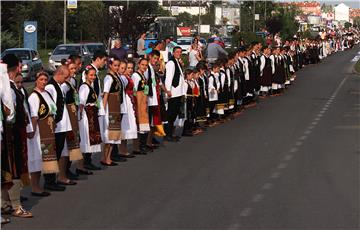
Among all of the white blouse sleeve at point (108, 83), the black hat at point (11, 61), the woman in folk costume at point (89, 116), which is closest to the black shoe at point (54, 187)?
the woman in folk costume at point (89, 116)

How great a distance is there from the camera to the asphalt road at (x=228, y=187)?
10172 mm

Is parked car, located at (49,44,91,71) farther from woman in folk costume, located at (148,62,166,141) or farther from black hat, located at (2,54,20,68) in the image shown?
black hat, located at (2,54,20,68)

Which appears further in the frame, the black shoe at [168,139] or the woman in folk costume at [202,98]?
the woman in folk costume at [202,98]

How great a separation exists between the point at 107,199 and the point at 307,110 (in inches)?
605

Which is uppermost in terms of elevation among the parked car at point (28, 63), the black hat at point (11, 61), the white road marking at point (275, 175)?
the black hat at point (11, 61)

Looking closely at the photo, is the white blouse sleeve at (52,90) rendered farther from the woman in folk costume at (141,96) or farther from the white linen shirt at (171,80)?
the white linen shirt at (171,80)

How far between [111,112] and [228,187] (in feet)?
9.79

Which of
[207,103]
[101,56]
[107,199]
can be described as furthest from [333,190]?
[207,103]

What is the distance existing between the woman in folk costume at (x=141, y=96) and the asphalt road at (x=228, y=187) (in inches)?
21.8

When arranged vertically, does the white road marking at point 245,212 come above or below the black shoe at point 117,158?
above

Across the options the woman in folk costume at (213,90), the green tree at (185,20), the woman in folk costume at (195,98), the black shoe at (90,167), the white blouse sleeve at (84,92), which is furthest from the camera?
the green tree at (185,20)

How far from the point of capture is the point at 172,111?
18938 millimetres

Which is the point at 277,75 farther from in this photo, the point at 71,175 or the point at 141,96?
the point at 71,175

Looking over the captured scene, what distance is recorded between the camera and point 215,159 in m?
15.6
